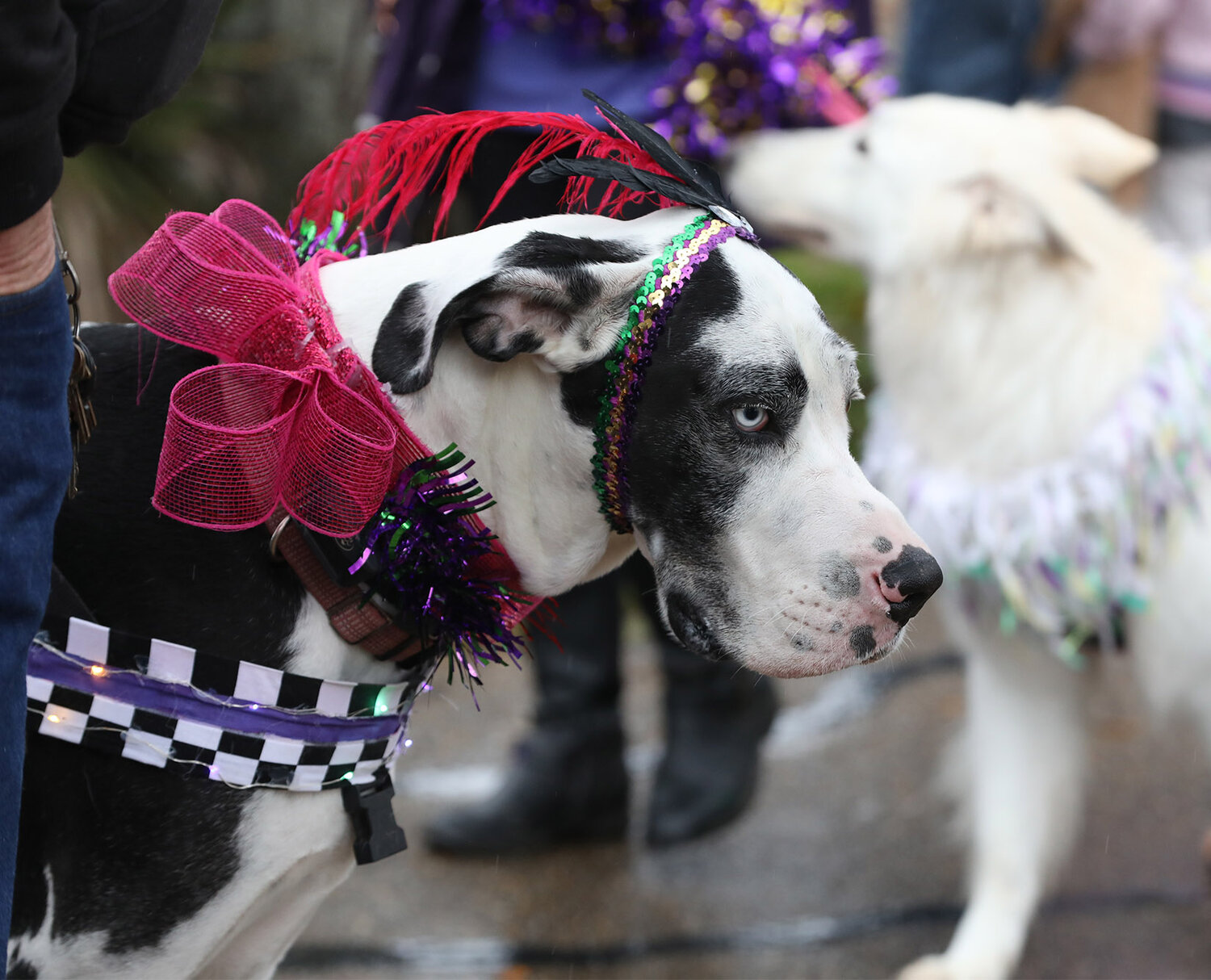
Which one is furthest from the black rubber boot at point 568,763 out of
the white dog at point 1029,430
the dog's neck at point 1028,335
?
the dog's neck at point 1028,335

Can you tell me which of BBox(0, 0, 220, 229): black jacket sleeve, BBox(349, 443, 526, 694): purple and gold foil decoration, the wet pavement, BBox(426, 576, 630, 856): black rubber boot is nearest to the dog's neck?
the wet pavement

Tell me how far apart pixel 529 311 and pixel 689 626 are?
1.39 feet

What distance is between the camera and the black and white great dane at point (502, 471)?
54.6 inches

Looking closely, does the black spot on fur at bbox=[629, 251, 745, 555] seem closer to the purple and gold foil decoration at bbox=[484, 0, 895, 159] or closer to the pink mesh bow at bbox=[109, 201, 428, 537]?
the pink mesh bow at bbox=[109, 201, 428, 537]

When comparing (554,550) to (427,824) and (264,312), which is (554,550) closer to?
(264,312)

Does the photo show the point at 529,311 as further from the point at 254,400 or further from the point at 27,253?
the point at 27,253

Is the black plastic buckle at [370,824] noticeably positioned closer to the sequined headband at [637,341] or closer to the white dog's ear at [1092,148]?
the sequined headband at [637,341]

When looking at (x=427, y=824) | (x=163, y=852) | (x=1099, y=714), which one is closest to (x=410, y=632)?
(x=163, y=852)

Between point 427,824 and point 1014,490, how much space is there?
1646 mm

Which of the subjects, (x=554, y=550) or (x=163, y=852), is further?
(x=554, y=550)

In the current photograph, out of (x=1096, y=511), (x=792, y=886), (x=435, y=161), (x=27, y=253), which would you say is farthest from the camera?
(x=792, y=886)

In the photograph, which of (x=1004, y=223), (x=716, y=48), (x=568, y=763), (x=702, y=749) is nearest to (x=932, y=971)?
(x=702, y=749)

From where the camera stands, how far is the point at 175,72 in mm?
1254

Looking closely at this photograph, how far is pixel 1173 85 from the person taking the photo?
325 centimetres
